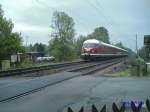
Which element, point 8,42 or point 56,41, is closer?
point 8,42

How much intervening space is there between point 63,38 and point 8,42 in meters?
56.5

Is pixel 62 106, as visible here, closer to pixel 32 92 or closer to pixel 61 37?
pixel 32 92

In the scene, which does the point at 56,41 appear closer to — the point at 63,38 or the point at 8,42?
the point at 63,38

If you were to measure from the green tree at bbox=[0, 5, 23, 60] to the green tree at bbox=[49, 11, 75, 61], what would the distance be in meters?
35.3

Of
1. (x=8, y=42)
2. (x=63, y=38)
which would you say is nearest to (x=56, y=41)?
(x=63, y=38)

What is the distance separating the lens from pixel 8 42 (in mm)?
59969

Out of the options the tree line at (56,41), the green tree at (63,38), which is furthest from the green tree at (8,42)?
the green tree at (63,38)

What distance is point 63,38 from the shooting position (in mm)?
115938

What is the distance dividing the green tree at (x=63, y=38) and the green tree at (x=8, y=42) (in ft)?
116

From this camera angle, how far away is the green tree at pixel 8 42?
58531 millimetres

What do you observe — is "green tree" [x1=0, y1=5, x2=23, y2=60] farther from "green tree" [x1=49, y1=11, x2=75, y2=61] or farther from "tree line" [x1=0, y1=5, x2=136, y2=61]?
"green tree" [x1=49, y1=11, x2=75, y2=61]

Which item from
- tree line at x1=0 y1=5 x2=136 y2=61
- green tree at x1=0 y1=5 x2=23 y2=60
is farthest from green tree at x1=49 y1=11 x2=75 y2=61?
green tree at x1=0 y1=5 x2=23 y2=60

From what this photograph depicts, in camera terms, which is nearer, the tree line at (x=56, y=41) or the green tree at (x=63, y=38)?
the tree line at (x=56, y=41)

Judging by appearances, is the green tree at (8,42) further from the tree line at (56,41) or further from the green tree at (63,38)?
the green tree at (63,38)
